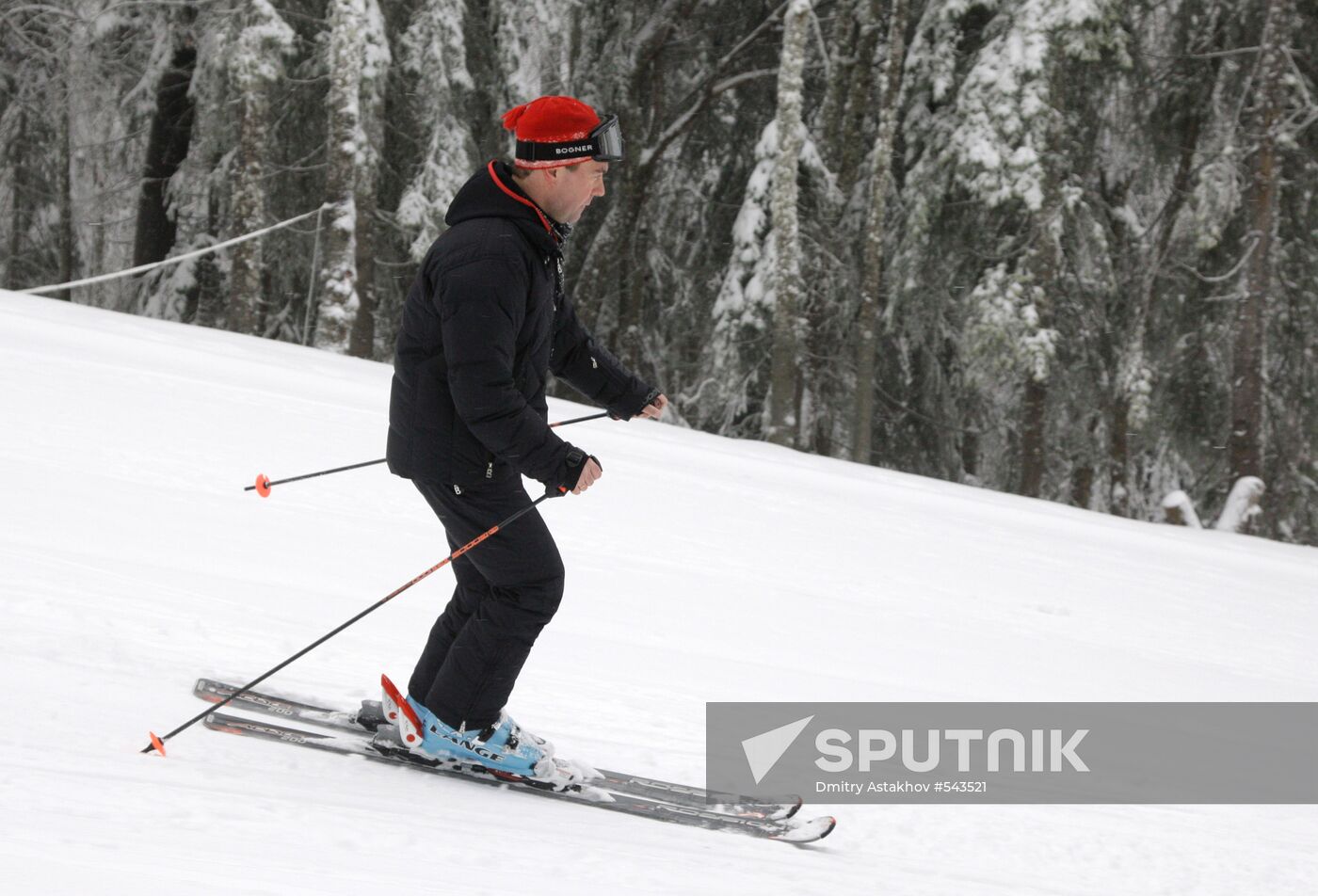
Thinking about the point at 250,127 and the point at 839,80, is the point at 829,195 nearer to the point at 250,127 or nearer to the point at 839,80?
the point at 839,80

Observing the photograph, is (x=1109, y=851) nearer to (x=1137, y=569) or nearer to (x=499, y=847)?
(x=499, y=847)

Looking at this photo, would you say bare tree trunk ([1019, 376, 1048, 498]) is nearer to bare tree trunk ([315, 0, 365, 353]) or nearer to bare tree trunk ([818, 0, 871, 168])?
bare tree trunk ([818, 0, 871, 168])

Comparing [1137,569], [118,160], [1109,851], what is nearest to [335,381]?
[1137,569]

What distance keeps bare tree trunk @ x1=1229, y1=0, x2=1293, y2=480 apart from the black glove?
1120cm

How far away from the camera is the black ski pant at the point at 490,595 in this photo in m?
3.07

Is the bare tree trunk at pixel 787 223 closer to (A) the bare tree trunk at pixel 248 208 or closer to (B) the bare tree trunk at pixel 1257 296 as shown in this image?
(B) the bare tree trunk at pixel 1257 296

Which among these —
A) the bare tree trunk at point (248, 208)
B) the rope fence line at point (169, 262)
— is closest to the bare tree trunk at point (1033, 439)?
the rope fence line at point (169, 262)

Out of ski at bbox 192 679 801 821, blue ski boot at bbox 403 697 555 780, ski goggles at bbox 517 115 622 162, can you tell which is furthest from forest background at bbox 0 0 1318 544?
ski goggles at bbox 517 115 622 162

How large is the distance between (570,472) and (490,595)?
470 millimetres

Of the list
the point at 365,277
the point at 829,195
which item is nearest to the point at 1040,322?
the point at 829,195

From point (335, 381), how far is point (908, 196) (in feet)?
26.2

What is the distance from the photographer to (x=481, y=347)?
9.20ft

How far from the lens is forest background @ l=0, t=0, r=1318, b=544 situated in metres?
13.1

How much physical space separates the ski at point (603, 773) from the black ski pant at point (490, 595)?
0.28 metres
